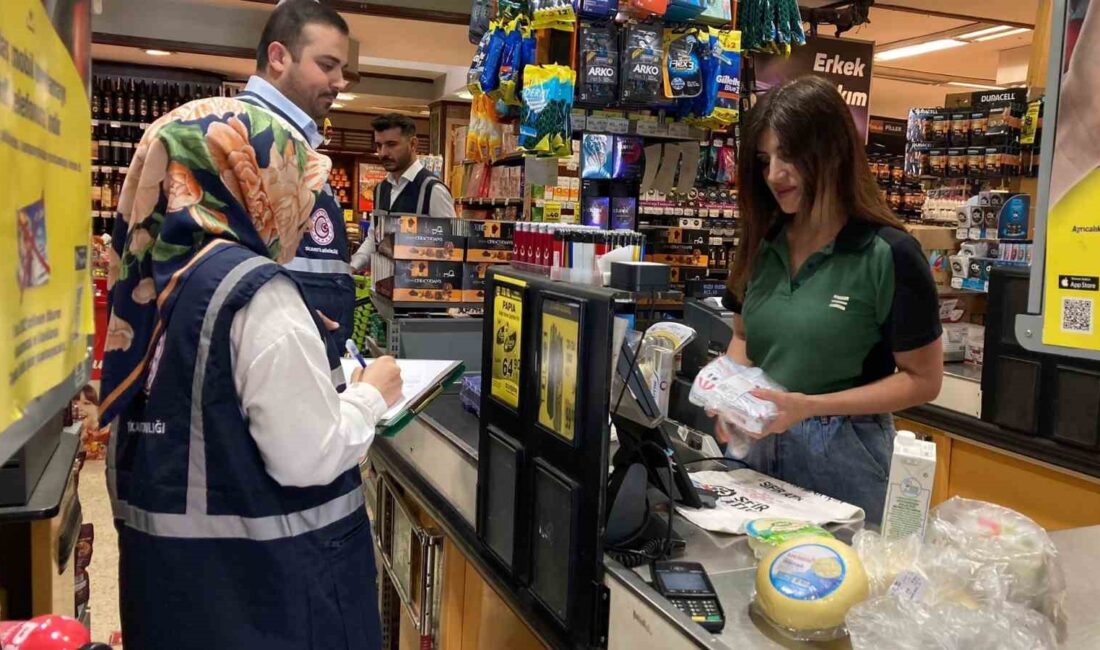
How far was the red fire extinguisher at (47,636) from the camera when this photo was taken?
27.4 inches

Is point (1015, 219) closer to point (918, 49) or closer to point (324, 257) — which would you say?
point (324, 257)

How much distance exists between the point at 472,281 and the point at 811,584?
2681 millimetres

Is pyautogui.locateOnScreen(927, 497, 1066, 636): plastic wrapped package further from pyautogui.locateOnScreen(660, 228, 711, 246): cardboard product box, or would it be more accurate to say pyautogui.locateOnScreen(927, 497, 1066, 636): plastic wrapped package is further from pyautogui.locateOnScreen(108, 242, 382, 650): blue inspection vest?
pyautogui.locateOnScreen(660, 228, 711, 246): cardboard product box

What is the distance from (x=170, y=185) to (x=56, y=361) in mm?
709

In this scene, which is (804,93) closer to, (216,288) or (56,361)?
(216,288)

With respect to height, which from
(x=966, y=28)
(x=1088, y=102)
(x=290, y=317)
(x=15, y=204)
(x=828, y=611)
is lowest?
(x=828, y=611)

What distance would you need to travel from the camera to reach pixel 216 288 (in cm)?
133

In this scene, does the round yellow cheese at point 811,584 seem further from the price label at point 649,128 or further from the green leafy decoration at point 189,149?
the price label at point 649,128

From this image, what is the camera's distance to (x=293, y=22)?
2891 mm

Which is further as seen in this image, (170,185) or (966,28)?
(966,28)

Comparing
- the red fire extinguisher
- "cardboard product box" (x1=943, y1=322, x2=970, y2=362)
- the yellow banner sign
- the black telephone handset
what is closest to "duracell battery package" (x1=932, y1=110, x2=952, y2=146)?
"cardboard product box" (x1=943, y1=322, x2=970, y2=362)

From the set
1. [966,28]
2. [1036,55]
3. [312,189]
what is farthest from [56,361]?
[966,28]

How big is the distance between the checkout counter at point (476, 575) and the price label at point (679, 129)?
1125mm

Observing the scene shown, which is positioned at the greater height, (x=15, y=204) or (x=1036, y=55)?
(x=1036, y=55)
